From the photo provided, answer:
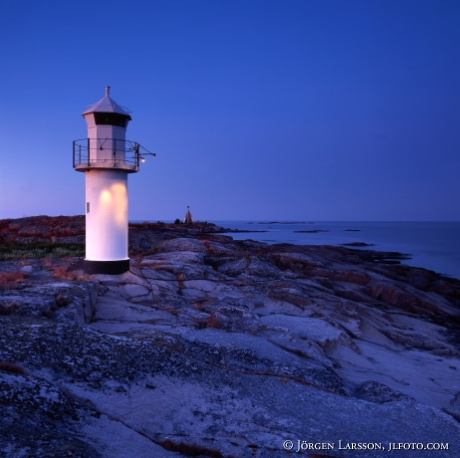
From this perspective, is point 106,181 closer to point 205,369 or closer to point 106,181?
point 106,181

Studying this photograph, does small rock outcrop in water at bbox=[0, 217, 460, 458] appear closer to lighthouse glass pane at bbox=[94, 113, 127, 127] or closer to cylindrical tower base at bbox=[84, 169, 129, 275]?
cylindrical tower base at bbox=[84, 169, 129, 275]

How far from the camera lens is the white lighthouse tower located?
14391 millimetres

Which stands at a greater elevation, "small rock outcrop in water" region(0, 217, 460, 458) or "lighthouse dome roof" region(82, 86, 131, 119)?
"lighthouse dome roof" region(82, 86, 131, 119)

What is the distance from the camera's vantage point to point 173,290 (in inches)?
571

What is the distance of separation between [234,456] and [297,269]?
1711 centimetres

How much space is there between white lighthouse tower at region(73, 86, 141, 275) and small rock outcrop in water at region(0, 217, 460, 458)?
890mm

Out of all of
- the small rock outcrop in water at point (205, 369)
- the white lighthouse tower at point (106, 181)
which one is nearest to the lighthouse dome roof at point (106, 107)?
the white lighthouse tower at point (106, 181)

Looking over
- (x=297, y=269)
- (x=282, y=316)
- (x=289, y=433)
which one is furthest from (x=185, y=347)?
(x=297, y=269)

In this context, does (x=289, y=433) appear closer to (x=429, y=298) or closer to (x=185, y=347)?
(x=185, y=347)

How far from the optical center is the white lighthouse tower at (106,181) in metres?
14.4

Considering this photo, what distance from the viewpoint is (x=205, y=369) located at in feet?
26.3

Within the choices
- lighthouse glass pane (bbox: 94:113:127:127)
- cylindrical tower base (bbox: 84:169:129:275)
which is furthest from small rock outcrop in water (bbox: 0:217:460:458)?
lighthouse glass pane (bbox: 94:113:127:127)

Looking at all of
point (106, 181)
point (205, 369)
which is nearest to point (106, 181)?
point (106, 181)

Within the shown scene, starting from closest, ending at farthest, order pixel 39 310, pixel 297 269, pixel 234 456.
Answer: pixel 234 456 < pixel 39 310 < pixel 297 269
